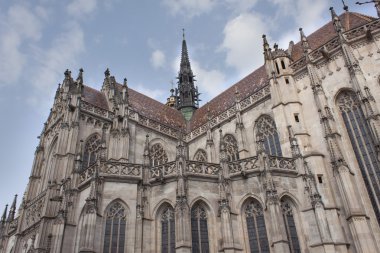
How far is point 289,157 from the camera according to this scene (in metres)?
17.0

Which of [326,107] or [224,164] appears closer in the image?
[224,164]

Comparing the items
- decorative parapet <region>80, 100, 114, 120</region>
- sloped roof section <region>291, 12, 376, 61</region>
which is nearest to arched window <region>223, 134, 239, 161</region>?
sloped roof section <region>291, 12, 376, 61</region>

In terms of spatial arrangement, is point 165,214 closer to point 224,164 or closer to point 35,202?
point 224,164

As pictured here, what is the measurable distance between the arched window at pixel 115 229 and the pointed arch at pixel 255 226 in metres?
5.26

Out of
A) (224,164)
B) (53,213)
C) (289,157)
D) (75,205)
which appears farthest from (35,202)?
(289,157)

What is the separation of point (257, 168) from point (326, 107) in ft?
15.9

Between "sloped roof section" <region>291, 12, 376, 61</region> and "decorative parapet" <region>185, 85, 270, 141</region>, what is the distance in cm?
293

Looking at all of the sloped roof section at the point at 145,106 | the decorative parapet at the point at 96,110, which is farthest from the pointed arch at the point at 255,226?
the sloped roof section at the point at 145,106

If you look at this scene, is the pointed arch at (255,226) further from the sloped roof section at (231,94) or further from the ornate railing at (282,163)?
the sloped roof section at (231,94)

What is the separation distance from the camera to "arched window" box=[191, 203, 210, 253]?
14293 mm

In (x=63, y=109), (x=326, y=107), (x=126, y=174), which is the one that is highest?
(x=63, y=109)

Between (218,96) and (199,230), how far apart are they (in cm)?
1717

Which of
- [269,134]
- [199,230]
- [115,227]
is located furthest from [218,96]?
[115,227]

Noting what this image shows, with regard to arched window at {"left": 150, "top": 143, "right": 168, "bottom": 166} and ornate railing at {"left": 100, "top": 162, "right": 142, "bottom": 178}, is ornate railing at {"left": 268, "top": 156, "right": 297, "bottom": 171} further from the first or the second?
arched window at {"left": 150, "top": 143, "right": 168, "bottom": 166}
